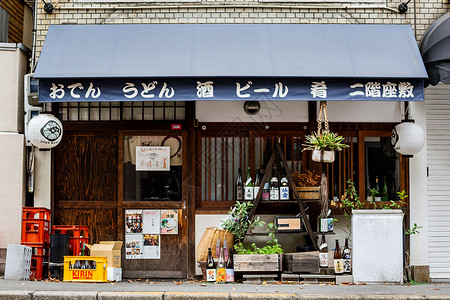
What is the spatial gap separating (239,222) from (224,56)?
9.89 ft

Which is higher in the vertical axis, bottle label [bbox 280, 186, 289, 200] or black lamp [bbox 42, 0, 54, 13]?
black lamp [bbox 42, 0, 54, 13]

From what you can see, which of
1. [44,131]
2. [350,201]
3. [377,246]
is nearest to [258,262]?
[377,246]

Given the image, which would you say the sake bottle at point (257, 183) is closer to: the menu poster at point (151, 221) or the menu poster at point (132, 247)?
the menu poster at point (151, 221)

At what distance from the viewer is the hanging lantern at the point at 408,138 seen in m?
10.7

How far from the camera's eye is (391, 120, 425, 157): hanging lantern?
1074cm

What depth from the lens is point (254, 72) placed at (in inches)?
400

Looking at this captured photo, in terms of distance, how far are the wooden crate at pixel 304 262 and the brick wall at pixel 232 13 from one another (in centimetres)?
439

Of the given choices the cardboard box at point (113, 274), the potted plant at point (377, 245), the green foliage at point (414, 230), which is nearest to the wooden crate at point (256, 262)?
the potted plant at point (377, 245)

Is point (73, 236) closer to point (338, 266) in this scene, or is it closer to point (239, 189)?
point (239, 189)

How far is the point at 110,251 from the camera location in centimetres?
1084

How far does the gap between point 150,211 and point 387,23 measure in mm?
5801

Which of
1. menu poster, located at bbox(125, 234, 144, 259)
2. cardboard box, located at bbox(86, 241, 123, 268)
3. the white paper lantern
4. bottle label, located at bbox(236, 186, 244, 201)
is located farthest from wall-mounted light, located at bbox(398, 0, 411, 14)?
cardboard box, located at bbox(86, 241, 123, 268)

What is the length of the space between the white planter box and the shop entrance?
3229 millimetres

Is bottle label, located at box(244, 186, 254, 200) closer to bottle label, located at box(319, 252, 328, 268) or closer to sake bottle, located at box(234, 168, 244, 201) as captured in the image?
sake bottle, located at box(234, 168, 244, 201)
